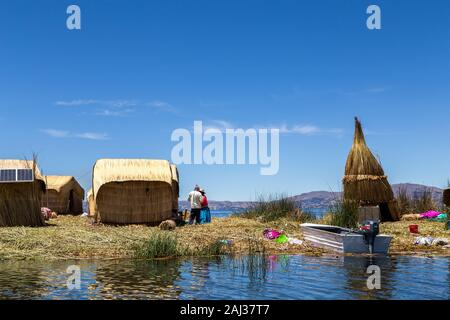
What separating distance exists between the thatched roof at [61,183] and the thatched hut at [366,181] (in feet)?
60.3

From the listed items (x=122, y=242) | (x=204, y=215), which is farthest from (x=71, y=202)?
(x=122, y=242)

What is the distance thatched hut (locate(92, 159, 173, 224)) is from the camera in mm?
23094

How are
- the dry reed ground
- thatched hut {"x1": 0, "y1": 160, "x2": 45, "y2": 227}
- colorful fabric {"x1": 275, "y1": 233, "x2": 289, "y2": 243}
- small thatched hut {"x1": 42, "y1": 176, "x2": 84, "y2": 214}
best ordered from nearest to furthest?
the dry reed ground < colorful fabric {"x1": 275, "y1": 233, "x2": 289, "y2": 243} < thatched hut {"x1": 0, "y1": 160, "x2": 45, "y2": 227} < small thatched hut {"x1": 42, "y1": 176, "x2": 84, "y2": 214}

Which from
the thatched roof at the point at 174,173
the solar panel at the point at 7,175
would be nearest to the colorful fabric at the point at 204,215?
the thatched roof at the point at 174,173

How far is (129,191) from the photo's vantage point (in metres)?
23.4

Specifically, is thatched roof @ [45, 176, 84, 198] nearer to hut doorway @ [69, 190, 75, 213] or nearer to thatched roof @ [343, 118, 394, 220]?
hut doorway @ [69, 190, 75, 213]

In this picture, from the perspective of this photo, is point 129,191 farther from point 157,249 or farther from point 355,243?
point 355,243

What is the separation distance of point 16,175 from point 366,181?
51.1ft

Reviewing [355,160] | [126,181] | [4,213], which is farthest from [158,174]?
[355,160]

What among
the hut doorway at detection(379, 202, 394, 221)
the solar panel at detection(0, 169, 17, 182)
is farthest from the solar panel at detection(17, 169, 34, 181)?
the hut doorway at detection(379, 202, 394, 221)

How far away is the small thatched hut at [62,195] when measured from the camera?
3559 centimetres

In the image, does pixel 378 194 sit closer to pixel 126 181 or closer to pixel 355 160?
pixel 355 160

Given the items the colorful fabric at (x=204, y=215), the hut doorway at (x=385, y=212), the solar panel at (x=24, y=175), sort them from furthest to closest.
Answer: the hut doorway at (x=385, y=212)
the colorful fabric at (x=204, y=215)
the solar panel at (x=24, y=175)

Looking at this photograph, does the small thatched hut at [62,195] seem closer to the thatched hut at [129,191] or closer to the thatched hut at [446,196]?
the thatched hut at [129,191]
